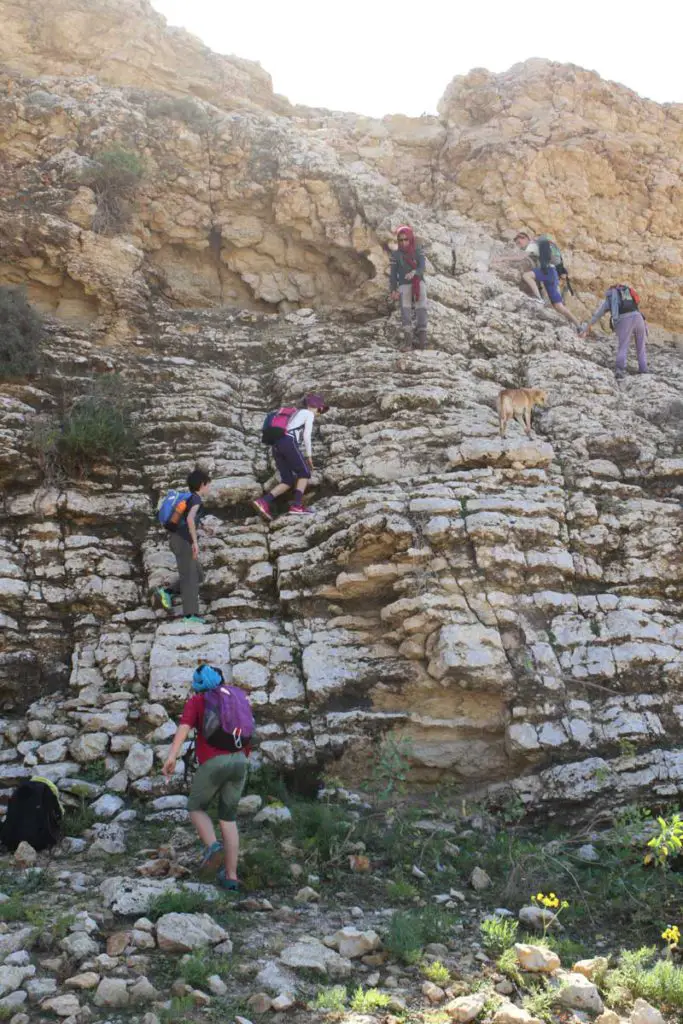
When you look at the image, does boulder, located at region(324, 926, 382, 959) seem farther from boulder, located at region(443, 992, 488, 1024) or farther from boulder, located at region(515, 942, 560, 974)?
boulder, located at region(515, 942, 560, 974)

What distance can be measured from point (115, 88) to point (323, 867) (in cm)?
1390

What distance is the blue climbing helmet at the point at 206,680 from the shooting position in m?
5.86

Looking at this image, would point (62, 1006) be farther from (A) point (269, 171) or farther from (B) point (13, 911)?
(A) point (269, 171)

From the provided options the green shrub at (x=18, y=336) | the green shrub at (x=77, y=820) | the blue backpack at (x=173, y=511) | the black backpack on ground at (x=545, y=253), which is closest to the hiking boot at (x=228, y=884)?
the green shrub at (x=77, y=820)

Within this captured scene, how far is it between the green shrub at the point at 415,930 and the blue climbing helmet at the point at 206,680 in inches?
79.5

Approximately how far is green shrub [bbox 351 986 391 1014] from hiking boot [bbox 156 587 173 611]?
472 centimetres

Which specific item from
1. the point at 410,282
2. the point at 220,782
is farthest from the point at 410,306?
the point at 220,782

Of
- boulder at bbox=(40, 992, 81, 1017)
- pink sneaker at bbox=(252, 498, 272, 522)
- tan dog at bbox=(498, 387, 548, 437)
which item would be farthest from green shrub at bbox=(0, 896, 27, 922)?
tan dog at bbox=(498, 387, 548, 437)

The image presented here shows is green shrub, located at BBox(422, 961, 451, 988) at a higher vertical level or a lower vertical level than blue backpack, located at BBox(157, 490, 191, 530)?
lower

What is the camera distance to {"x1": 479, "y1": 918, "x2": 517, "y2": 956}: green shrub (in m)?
5.09

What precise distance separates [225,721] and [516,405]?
19.4ft

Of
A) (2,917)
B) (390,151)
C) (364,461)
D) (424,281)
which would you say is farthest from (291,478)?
(390,151)

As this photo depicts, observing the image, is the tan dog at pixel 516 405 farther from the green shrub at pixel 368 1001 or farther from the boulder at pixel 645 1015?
the green shrub at pixel 368 1001

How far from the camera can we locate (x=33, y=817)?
6.05m
